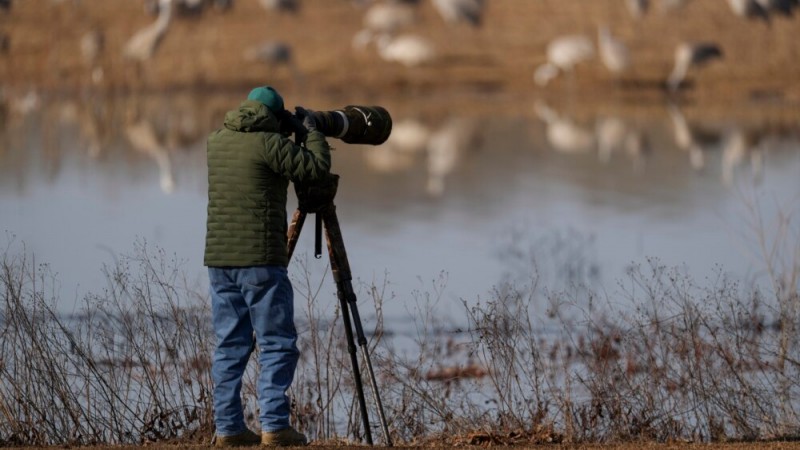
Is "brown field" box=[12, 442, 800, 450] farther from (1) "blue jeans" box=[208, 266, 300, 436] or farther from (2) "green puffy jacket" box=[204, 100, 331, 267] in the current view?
(2) "green puffy jacket" box=[204, 100, 331, 267]

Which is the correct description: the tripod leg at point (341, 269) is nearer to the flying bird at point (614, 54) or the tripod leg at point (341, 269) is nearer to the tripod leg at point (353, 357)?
the tripod leg at point (353, 357)

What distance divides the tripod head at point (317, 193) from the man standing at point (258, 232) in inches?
4.2

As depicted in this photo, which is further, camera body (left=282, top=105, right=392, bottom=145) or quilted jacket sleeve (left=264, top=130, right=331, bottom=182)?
camera body (left=282, top=105, right=392, bottom=145)

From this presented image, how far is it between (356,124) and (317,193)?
43 cm

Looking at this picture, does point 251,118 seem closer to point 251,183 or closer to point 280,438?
point 251,183

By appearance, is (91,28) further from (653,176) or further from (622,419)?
(622,419)

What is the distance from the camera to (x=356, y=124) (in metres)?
6.81

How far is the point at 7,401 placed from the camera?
7.63 meters

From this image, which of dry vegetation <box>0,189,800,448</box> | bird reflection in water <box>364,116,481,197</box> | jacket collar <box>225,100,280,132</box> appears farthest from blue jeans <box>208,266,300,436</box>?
bird reflection in water <box>364,116,481,197</box>

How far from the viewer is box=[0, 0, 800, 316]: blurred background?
48.4ft

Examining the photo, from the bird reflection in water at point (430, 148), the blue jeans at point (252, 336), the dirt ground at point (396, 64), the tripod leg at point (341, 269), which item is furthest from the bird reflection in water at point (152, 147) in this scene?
the blue jeans at point (252, 336)

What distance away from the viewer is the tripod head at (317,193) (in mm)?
6500

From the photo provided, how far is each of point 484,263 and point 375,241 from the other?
160 cm

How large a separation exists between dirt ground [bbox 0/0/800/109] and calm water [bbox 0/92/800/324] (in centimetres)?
232
